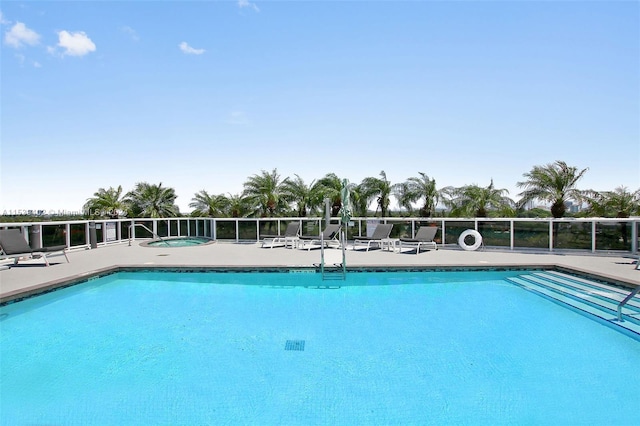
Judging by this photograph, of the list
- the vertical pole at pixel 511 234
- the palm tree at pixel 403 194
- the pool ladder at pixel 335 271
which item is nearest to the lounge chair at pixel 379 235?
the pool ladder at pixel 335 271

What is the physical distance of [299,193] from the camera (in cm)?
2034

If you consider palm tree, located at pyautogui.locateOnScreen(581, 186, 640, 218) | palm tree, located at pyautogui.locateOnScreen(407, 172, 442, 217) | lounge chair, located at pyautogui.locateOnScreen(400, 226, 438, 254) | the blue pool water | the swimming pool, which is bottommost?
the blue pool water

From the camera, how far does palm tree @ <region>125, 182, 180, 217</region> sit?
24.0 m

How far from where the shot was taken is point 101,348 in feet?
14.3

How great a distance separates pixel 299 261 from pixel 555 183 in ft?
49.7

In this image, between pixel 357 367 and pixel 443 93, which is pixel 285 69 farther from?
pixel 357 367

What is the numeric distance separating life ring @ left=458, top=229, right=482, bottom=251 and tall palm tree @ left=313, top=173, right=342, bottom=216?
26.0 ft

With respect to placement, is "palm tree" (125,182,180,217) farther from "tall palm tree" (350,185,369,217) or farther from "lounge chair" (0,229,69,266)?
"lounge chair" (0,229,69,266)

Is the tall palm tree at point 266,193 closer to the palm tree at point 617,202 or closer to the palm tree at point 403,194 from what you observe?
the palm tree at point 403,194

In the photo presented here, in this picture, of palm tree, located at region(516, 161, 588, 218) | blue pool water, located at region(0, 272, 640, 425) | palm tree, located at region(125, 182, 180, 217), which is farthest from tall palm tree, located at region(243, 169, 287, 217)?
blue pool water, located at region(0, 272, 640, 425)

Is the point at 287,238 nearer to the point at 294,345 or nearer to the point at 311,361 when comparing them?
the point at 294,345

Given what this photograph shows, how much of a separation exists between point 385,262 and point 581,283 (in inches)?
154

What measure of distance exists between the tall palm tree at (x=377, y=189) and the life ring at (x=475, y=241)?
324 inches

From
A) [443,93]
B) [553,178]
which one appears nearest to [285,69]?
[443,93]
